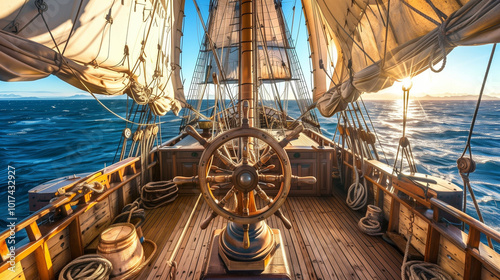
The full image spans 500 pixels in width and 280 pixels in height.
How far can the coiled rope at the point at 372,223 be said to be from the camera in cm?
271

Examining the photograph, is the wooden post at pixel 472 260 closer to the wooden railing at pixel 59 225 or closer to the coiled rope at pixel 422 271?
the coiled rope at pixel 422 271

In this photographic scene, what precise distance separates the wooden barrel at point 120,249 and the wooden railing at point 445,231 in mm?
2623

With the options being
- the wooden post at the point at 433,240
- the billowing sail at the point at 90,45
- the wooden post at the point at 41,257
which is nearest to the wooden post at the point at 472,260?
the wooden post at the point at 433,240

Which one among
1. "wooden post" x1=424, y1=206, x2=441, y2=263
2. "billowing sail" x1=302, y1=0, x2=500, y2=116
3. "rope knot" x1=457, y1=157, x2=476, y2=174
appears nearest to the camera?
"billowing sail" x1=302, y1=0, x2=500, y2=116

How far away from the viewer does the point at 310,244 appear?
258 cm

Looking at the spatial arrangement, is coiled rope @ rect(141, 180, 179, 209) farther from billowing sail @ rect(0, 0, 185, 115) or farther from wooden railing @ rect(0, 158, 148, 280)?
billowing sail @ rect(0, 0, 185, 115)

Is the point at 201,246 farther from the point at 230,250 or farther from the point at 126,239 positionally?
the point at 230,250

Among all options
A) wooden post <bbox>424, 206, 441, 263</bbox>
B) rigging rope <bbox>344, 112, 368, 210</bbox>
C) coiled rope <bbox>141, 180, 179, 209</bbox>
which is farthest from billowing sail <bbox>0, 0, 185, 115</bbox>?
wooden post <bbox>424, 206, 441, 263</bbox>

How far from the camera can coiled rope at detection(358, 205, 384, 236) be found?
2.71m

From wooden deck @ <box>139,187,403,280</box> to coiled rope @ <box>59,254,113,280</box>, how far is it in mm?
342

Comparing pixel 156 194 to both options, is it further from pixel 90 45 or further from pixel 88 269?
pixel 90 45

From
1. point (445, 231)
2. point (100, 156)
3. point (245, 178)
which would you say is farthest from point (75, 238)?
point (100, 156)

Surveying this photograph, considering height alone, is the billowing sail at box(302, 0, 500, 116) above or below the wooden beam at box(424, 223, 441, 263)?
above

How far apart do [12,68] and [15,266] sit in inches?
56.1
